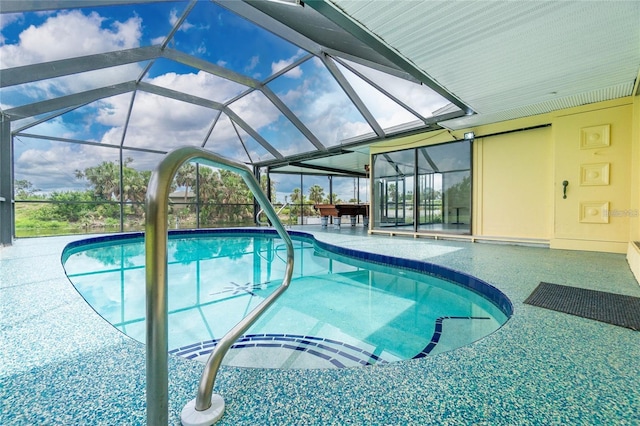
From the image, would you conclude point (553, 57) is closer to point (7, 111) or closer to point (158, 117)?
point (7, 111)

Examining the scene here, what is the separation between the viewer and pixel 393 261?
4891mm

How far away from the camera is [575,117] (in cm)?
515

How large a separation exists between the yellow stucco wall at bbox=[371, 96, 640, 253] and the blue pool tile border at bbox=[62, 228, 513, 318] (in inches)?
119

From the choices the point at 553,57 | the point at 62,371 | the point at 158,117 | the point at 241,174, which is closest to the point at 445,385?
the point at 241,174

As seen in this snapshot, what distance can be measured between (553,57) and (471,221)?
3973 millimetres

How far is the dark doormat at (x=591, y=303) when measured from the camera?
2.01 metres

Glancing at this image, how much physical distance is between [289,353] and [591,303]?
2481 mm

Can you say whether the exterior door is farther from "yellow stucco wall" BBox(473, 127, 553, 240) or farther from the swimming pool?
the swimming pool

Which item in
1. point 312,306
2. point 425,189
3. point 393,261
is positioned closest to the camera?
point 312,306

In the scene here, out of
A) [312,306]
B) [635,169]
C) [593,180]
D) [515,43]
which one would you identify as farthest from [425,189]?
[312,306]

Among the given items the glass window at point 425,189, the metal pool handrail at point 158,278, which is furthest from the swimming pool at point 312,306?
the glass window at point 425,189

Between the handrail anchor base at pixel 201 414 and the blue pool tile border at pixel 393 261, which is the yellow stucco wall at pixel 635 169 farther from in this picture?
the handrail anchor base at pixel 201 414

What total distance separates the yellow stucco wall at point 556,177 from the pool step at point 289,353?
16.4 feet

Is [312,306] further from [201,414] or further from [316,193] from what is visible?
[316,193]
